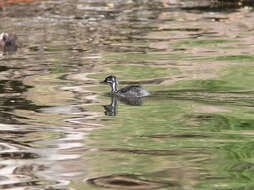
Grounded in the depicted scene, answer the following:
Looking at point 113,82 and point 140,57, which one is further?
point 140,57

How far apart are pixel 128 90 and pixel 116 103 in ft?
1.56

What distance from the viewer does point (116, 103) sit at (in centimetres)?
1700

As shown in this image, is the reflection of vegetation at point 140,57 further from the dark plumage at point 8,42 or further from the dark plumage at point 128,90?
the dark plumage at point 128,90

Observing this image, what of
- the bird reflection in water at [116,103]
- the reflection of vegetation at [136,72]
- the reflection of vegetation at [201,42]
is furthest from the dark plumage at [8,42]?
the bird reflection in water at [116,103]

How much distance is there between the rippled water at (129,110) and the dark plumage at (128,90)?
0.16m

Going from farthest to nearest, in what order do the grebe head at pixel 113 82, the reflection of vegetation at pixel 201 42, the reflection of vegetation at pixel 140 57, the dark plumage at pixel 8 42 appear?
the dark plumage at pixel 8 42 → the reflection of vegetation at pixel 201 42 → the reflection of vegetation at pixel 140 57 → the grebe head at pixel 113 82

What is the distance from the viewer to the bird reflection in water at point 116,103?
51.6ft

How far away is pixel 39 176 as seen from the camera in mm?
11016

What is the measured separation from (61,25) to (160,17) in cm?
520

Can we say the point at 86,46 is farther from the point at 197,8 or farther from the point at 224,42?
the point at 197,8

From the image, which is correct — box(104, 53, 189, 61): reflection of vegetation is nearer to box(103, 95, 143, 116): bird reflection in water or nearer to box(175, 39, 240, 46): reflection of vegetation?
box(175, 39, 240, 46): reflection of vegetation

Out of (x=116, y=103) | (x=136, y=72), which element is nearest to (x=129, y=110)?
(x=116, y=103)

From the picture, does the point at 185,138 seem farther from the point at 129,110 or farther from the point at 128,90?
the point at 128,90

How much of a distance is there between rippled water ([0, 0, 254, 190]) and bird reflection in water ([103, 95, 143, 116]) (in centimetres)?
4
